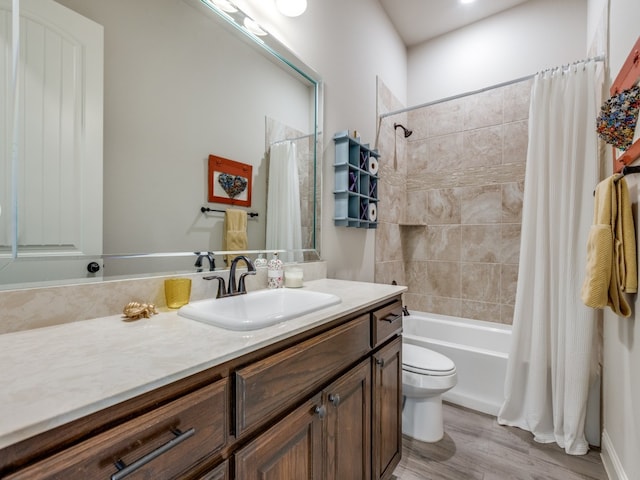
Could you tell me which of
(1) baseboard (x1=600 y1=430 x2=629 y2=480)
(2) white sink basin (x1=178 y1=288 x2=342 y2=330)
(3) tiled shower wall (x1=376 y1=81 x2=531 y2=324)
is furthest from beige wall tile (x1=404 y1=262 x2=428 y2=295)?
(2) white sink basin (x1=178 y1=288 x2=342 y2=330)

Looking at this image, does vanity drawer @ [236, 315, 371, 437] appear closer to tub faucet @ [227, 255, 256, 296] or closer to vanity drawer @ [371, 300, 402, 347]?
vanity drawer @ [371, 300, 402, 347]

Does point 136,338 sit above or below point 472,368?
above

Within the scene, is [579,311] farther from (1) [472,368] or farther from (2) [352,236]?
(2) [352,236]

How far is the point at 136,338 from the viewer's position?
2.40 feet

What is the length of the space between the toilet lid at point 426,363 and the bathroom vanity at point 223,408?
1.75 ft

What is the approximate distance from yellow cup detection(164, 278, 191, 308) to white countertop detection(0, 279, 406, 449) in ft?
0.25

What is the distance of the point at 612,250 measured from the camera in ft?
4.21

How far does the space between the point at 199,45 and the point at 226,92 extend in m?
0.19

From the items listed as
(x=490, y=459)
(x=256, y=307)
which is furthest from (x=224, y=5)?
(x=490, y=459)

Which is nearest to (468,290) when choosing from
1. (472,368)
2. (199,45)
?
(472,368)

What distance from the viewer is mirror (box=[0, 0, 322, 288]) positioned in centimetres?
86

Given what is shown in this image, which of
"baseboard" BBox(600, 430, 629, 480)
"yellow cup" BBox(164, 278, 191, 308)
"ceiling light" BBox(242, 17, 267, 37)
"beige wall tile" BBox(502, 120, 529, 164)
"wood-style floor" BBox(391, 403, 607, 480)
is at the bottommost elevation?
"wood-style floor" BBox(391, 403, 607, 480)

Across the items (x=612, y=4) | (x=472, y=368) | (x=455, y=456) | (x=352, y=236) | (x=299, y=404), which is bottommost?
(x=455, y=456)

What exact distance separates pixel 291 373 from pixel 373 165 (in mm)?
1780
